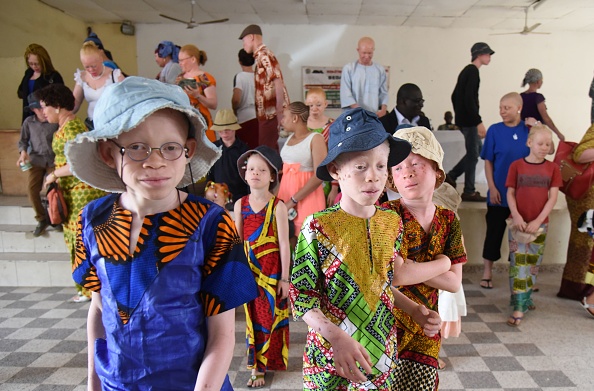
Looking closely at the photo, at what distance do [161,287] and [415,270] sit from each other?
80 centimetres

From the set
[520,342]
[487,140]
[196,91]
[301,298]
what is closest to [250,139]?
[196,91]

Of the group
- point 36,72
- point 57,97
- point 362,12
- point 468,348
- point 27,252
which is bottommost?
point 468,348

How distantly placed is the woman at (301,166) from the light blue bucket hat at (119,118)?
1.88m

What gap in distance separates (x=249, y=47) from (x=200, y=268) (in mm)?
3529

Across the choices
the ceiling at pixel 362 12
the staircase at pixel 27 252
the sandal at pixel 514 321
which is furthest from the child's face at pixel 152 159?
the ceiling at pixel 362 12

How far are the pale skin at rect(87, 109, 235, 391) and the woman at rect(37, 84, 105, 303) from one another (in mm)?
2436

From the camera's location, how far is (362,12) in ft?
24.3

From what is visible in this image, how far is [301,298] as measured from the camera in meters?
1.23

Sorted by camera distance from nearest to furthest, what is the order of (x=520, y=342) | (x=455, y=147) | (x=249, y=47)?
A: (x=520, y=342) → (x=249, y=47) → (x=455, y=147)

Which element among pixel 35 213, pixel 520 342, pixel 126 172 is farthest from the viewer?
pixel 35 213

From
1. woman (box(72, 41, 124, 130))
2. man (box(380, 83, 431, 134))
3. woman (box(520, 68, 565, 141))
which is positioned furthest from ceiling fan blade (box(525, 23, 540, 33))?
woman (box(72, 41, 124, 130))

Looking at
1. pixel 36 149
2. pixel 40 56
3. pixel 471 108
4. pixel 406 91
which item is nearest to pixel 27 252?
pixel 36 149

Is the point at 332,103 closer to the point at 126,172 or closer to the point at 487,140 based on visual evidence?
the point at 487,140

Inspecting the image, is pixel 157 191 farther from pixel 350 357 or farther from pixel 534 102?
pixel 534 102
